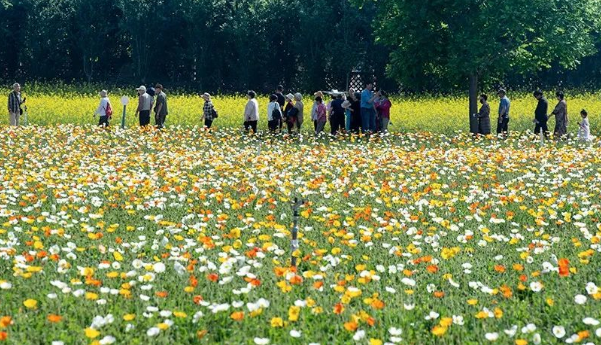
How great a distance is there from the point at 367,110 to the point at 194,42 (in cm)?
4458

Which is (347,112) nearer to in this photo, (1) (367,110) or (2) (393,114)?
(1) (367,110)

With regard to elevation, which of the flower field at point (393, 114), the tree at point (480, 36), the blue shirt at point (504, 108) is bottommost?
the flower field at point (393, 114)

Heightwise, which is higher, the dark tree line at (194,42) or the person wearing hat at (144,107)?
the dark tree line at (194,42)

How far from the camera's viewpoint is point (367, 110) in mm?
24359

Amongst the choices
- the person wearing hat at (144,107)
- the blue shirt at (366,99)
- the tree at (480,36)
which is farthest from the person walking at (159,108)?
the tree at (480,36)

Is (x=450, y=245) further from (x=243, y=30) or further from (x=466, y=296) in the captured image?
(x=243, y=30)

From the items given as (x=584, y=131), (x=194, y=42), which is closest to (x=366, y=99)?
(x=584, y=131)

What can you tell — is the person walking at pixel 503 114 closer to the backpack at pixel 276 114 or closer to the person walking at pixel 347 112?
the person walking at pixel 347 112

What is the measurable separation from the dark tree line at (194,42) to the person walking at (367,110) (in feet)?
125

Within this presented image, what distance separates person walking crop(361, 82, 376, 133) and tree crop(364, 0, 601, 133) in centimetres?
491

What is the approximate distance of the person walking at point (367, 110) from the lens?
24.1 metres

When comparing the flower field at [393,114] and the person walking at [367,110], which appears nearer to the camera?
the person walking at [367,110]

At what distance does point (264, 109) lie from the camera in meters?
39.1

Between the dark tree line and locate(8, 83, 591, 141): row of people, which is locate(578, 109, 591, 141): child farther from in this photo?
the dark tree line
